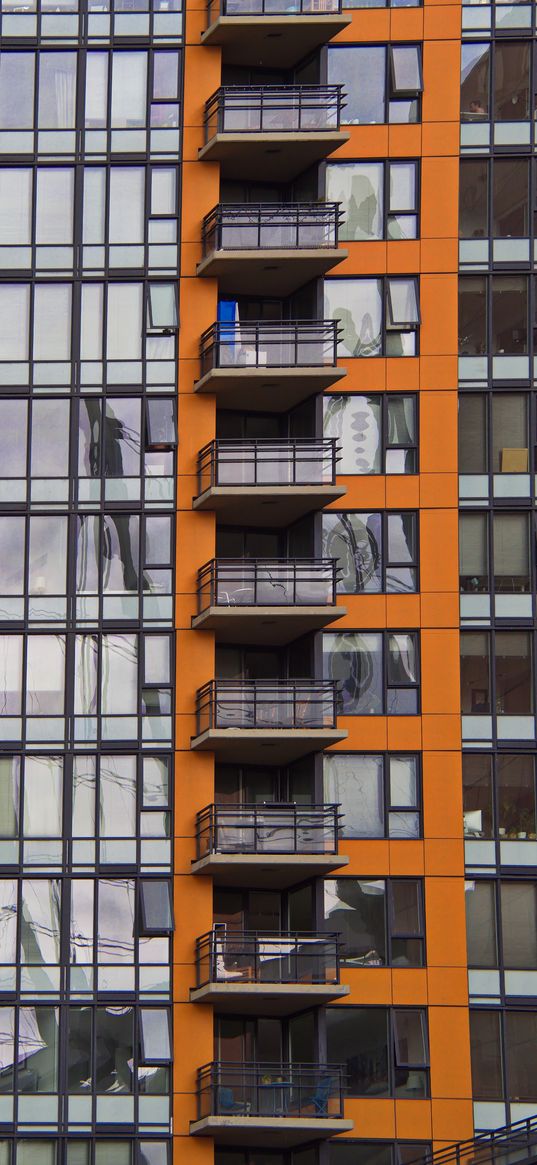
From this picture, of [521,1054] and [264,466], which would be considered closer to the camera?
[521,1054]

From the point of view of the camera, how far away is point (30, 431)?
4556 cm

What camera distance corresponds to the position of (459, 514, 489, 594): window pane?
4606 centimetres

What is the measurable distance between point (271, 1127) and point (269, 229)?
Answer: 18830 mm

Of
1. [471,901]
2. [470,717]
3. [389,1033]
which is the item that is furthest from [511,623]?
[389,1033]

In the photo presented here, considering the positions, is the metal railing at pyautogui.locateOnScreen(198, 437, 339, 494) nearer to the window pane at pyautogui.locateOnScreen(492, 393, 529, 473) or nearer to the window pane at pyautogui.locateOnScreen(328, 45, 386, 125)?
the window pane at pyautogui.locateOnScreen(492, 393, 529, 473)

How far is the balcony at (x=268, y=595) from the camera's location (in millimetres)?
44125

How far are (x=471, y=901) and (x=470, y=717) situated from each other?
3.88m

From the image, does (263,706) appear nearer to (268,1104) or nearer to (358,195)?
(268,1104)

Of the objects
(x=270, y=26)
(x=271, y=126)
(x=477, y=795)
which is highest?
(x=270, y=26)

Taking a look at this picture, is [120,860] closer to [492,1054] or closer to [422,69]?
[492,1054]

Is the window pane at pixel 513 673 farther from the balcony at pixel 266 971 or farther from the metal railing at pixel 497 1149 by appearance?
the metal railing at pixel 497 1149

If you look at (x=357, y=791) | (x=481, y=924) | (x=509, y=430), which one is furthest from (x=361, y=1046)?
(x=509, y=430)

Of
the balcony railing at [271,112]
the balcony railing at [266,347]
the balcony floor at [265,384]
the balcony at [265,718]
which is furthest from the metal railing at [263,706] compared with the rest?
the balcony railing at [271,112]

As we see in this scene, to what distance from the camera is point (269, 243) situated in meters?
46.1
